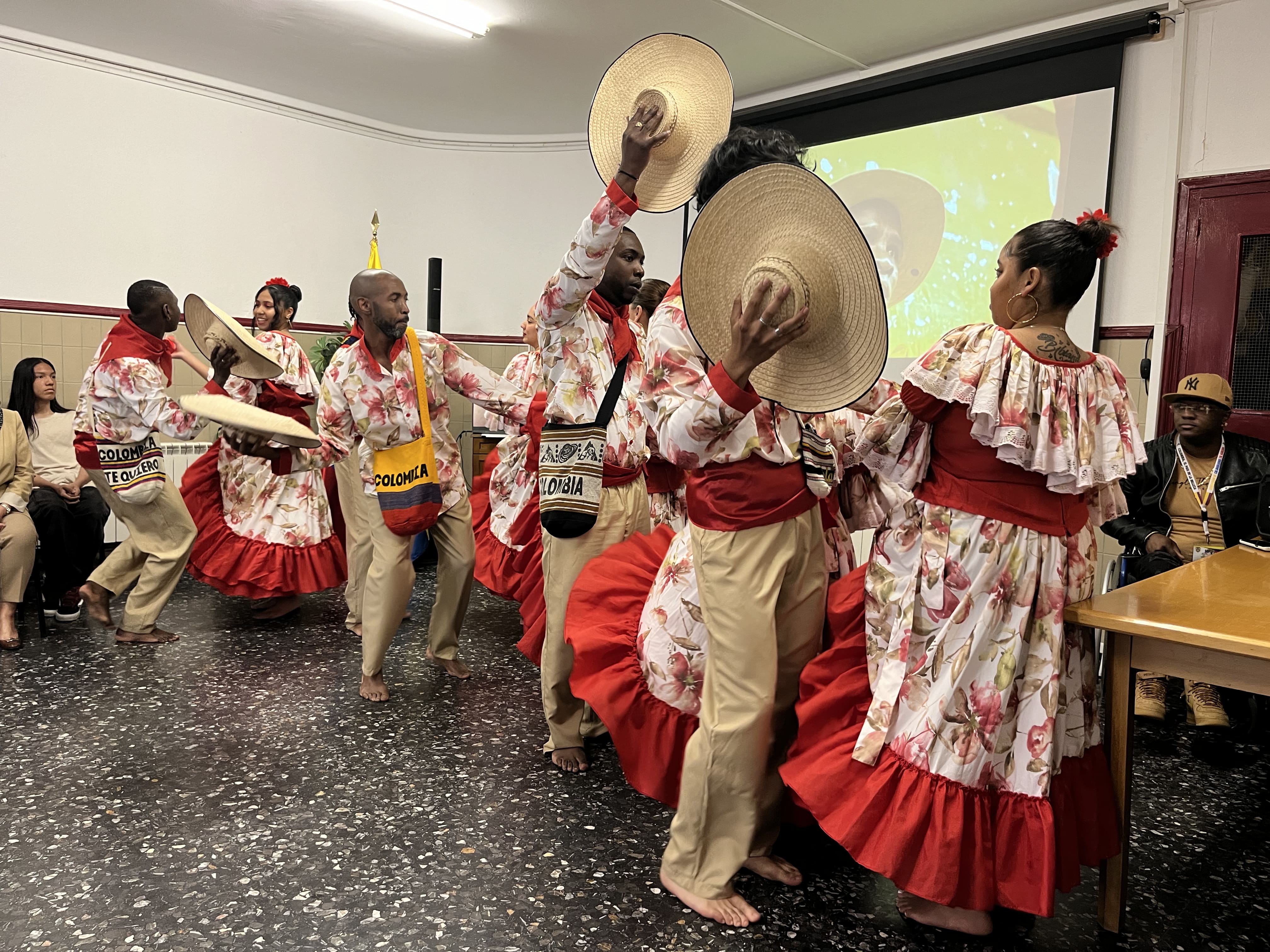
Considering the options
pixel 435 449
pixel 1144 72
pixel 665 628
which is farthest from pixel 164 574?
pixel 1144 72

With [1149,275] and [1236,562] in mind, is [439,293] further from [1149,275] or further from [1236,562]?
[1236,562]

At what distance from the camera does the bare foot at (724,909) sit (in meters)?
2.00

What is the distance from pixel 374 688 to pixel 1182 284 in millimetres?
4294

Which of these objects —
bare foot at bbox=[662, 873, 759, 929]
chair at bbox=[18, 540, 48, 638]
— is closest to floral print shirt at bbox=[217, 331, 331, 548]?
chair at bbox=[18, 540, 48, 638]

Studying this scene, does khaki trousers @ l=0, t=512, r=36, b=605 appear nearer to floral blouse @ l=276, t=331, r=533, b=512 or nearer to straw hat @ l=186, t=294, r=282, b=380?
straw hat @ l=186, t=294, r=282, b=380

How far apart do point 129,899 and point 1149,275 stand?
16.6ft

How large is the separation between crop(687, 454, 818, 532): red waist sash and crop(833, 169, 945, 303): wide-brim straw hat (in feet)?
13.9

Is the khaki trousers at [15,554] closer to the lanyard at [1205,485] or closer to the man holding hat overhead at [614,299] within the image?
the man holding hat overhead at [614,299]

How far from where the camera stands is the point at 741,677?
1962mm

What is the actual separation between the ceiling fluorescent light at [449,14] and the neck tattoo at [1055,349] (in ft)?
14.4

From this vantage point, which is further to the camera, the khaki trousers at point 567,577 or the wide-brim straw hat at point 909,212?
the wide-brim straw hat at point 909,212

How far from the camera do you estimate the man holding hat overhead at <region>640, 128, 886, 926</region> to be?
67.8 inches

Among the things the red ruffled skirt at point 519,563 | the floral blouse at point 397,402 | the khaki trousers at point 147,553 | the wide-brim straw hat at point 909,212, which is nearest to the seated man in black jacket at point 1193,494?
the red ruffled skirt at point 519,563

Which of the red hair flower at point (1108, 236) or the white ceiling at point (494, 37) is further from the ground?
the white ceiling at point (494, 37)
